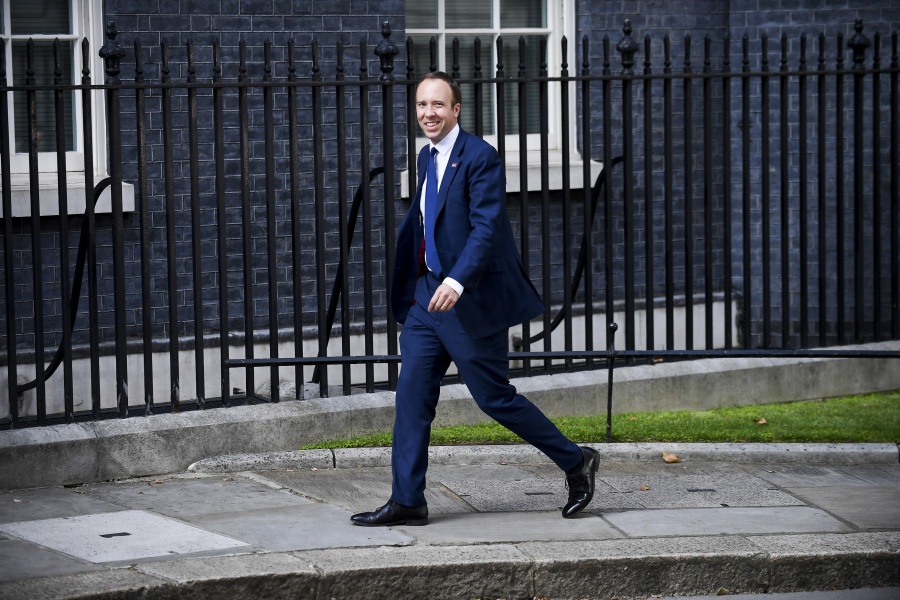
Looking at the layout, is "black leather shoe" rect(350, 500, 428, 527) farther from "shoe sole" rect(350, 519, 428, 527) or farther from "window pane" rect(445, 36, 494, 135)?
"window pane" rect(445, 36, 494, 135)

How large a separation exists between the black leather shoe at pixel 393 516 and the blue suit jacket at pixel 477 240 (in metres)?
0.75

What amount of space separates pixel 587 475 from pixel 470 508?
22.2 inches

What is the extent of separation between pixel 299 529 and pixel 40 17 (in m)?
4.36

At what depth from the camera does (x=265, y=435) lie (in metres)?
7.21

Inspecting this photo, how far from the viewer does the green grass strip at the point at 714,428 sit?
24.4ft

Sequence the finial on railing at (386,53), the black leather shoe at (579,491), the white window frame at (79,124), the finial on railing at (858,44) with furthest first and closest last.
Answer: the white window frame at (79,124) < the finial on railing at (858,44) < the finial on railing at (386,53) < the black leather shoe at (579,491)

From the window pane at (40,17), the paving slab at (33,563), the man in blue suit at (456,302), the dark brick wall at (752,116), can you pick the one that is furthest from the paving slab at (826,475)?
the window pane at (40,17)

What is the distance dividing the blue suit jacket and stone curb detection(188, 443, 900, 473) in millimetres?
1506

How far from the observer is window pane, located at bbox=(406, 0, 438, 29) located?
9.93 metres

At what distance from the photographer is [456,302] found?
5.61 m

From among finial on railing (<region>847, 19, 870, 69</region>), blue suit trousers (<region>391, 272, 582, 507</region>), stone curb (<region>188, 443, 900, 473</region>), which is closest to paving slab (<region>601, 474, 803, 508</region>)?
stone curb (<region>188, 443, 900, 473</region>)

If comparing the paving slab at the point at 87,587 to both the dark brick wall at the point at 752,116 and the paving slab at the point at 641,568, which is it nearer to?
the paving slab at the point at 641,568

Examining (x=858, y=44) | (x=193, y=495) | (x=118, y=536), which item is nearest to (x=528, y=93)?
(x=858, y=44)

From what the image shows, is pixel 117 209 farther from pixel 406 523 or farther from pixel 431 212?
pixel 406 523
